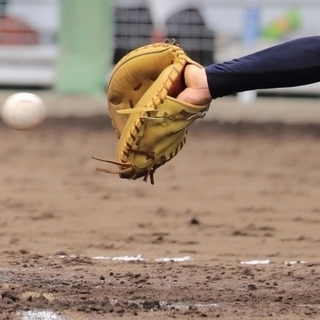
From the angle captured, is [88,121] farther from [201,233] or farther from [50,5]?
[201,233]

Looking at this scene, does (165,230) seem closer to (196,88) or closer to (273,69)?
(196,88)

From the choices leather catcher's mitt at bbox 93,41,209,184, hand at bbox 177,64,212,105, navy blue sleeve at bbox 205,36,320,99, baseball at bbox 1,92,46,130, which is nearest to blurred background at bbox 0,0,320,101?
baseball at bbox 1,92,46,130

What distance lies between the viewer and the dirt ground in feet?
11.4

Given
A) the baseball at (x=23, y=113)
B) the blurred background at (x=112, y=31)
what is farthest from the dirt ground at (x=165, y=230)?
the blurred background at (x=112, y=31)

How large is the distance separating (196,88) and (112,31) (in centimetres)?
805

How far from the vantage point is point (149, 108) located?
3.68 m

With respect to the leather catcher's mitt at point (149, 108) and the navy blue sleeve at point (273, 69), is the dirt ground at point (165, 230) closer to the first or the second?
the leather catcher's mitt at point (149, 108)

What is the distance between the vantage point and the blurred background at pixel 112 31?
448 inches

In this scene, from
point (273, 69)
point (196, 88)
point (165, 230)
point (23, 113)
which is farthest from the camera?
point (165, 230)

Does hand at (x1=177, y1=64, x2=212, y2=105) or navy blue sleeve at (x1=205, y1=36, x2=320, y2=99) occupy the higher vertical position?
navy blue sleeve at (x1=205, y1=36, x2=320, y2=99)

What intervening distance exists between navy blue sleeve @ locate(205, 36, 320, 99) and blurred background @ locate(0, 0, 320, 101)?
7.93 meters

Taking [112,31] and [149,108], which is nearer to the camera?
[149,108]

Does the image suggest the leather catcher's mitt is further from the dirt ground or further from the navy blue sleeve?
the dirt ground

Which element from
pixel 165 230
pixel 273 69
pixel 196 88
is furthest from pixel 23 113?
pixel 273 69
